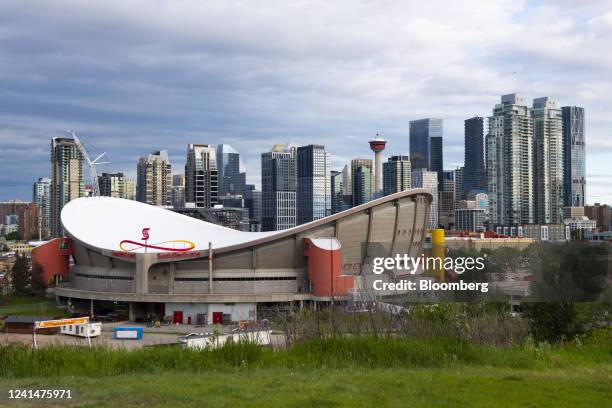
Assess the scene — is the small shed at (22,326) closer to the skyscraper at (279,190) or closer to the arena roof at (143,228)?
the arena roof at (143,228)

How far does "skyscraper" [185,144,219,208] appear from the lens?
6299 inches

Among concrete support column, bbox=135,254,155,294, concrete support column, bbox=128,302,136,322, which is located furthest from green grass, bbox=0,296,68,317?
concrete support column, bbox=135,254,155,294

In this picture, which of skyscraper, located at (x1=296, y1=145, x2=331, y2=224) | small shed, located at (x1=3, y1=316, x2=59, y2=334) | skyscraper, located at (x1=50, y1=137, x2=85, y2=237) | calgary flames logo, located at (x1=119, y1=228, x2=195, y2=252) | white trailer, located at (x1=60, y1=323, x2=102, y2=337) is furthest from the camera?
skyscraper, located at (x1=296, y1=145, x2=331, y2=224)

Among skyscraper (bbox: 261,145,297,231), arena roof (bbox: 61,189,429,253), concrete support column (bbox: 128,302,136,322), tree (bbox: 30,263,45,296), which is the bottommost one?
concrete support column (bbox: 128,302,136,322)

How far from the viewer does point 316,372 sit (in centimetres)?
1155

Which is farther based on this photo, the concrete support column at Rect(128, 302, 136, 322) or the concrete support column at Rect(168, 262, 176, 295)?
the concrete support column at Rect(168, 262, 176, 295)

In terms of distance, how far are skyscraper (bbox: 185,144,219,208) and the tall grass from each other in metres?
139

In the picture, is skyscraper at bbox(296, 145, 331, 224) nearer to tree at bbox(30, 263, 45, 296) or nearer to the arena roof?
the arena roof

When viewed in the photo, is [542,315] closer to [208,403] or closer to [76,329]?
[208,403]

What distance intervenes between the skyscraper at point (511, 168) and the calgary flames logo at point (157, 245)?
11642 centimetres

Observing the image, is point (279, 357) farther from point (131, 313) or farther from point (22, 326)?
point (131, 313)

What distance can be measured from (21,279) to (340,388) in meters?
64.0

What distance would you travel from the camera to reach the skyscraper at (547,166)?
15838 centimetres

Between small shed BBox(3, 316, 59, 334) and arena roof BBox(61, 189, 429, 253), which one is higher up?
arena roof BBox(61, 189, 429, 253)
